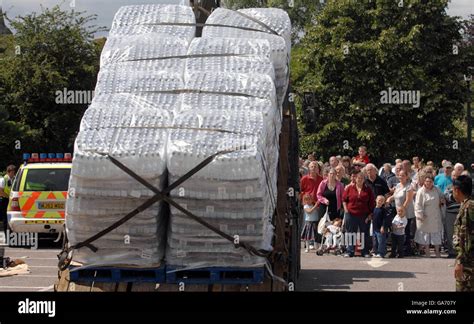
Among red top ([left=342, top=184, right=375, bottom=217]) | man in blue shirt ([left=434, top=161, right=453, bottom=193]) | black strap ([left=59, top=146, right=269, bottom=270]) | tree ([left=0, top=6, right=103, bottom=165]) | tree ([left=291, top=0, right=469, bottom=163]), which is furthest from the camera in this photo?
tree ([left=291, top=0, right=469, bottom=163])

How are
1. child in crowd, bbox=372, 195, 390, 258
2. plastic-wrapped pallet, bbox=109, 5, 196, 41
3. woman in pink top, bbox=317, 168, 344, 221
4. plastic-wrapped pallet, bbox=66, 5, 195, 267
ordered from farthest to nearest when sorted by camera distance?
woman in pink top, bbox=317, 168, 344, 221 < child in crowd, bbox=372, 195, 390, 258 < plastic-wrapped pallet, bbox=109, 5, 196, 41 < plastic-wrapped pallet, bbox=66, 5, 195, 267

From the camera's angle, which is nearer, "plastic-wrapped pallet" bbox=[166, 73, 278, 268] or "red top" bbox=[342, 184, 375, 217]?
"plastic-wrapped pallet" bbox=[166, 73, 278, 268]

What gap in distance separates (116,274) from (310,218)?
34.2ft

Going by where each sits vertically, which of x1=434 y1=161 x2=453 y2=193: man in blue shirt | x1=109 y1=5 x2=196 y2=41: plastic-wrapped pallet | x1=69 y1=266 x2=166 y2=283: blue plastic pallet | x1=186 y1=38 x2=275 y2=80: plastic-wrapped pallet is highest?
x1=109 y1=5 x2=196 y2=41: plastic-wrapped pallet

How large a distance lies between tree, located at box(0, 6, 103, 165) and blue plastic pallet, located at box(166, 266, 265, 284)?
80.0 feet

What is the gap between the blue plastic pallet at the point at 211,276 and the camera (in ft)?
36.5

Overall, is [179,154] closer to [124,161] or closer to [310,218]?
[124,161]

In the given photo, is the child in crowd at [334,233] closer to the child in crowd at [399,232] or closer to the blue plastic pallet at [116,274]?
the child in crowd at [399,232]

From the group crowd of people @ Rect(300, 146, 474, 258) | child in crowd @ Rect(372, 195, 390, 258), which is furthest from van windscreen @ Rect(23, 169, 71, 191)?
child in crowd @ Rect(372, 195, 390, 258)

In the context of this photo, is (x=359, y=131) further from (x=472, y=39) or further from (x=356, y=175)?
(x=356, y=175)

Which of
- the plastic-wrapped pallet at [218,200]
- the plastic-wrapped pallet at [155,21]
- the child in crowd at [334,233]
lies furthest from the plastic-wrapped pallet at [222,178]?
the child in crowd at [334,233]

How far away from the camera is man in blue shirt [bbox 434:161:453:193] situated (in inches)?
872

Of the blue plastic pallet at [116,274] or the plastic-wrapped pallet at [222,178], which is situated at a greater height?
the plastic-wrapped pallet at [222,178]

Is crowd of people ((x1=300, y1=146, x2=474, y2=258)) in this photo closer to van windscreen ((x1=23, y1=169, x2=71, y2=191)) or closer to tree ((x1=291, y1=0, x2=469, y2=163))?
van windscreen ((x1=23, y1=169, x2=71, y2=191))
